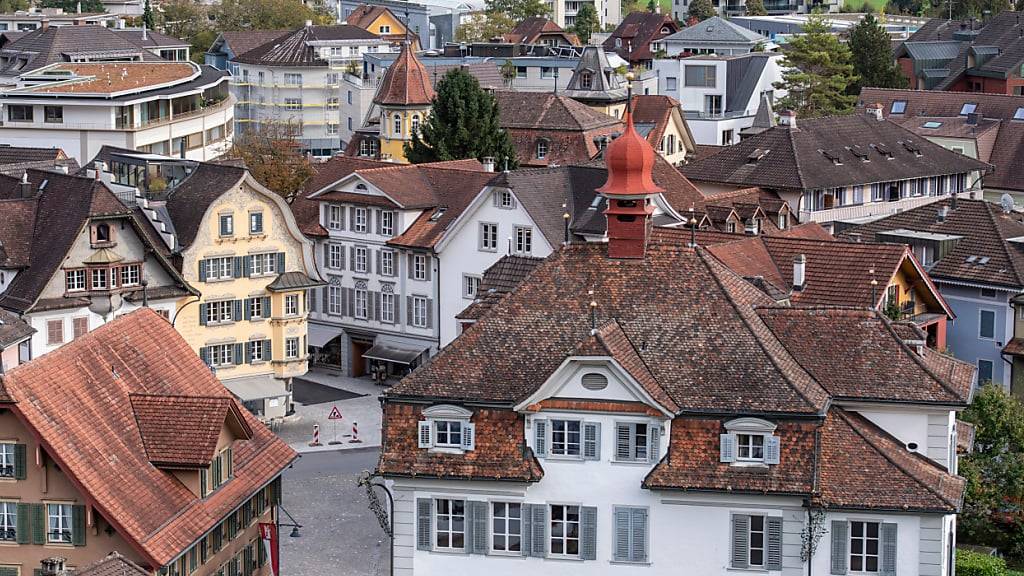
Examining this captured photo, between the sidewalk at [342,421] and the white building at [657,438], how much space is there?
31.1 meters

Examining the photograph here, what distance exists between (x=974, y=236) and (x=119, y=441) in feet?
172

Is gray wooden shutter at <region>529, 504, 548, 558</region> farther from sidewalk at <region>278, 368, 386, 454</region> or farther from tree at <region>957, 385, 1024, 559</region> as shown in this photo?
sidewalk at <region>278, 368, 386, 454</region>

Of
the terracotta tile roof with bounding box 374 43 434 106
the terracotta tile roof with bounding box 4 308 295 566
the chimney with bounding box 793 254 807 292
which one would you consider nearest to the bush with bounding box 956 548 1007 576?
the chimney with bounding box 793 254 807 292

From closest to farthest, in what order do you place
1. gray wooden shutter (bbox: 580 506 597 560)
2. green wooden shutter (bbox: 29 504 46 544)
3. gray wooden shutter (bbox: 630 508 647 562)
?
1. gray wooden shutter (bbox: 630 508 647 562)
2. gray wooden shutter (bbox: 580 506 597 560)
3. green wooden shutter (bbox: 29 504 46 544)

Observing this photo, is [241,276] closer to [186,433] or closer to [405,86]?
[186,433]

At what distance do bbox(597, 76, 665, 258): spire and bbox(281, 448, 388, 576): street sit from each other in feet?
61.6

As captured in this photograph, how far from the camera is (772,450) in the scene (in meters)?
57.4

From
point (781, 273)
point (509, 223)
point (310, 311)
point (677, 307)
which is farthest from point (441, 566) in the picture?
point (310, 311)

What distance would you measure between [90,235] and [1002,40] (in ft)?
378

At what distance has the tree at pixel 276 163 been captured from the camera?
130 meters

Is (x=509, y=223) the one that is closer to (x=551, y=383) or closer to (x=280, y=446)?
(x=280, y=446)

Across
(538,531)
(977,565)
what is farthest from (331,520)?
(538,531)

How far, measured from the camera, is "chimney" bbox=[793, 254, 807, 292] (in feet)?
272

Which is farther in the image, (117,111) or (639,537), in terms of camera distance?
(117,111)
